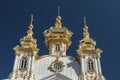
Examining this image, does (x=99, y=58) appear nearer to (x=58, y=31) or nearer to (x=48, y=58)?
(x=48, y=58)

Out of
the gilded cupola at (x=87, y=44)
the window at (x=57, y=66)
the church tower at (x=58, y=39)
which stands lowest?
the window at (x=57, y=66)

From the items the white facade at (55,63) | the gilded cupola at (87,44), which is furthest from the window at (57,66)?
the gilded cupola at (87,44)

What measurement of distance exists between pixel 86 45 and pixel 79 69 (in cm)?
457

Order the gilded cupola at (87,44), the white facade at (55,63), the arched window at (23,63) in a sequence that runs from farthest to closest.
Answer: the gilded cupola at (87,44)
the arched window at (23,63)
the white facade at (55,63)

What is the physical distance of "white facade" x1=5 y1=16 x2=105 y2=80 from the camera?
36.4 meters

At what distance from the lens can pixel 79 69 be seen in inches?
1499

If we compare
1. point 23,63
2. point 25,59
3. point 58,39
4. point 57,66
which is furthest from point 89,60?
point 23,63

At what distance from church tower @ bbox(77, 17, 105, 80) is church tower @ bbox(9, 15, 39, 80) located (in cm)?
677

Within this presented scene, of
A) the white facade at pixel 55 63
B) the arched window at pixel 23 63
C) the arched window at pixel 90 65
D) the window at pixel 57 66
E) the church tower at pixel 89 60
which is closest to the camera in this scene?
the white facade at pixel 55 63

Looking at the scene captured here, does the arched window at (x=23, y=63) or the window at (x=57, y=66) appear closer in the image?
the window at (x=57, y=66)

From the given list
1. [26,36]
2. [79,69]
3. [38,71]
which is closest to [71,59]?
[79,69]

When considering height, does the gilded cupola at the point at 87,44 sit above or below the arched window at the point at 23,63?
above

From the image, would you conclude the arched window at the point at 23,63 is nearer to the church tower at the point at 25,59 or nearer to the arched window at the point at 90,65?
the church tower at the point at 25,59

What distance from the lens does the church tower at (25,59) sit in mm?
36141
